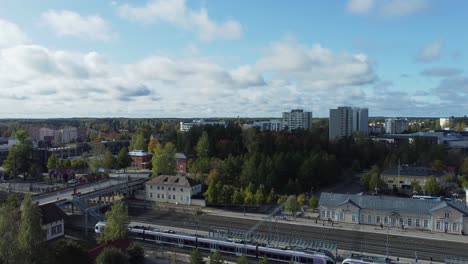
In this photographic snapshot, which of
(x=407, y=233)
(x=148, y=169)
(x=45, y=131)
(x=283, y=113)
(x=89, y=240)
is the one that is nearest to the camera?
(x=89, y=240)

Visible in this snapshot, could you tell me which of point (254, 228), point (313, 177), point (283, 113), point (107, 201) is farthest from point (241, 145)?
point (283, 113)

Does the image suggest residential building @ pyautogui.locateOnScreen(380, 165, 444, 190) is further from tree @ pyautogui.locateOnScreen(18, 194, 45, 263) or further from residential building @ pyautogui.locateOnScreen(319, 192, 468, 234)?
tree @ pyautogui.locateOnScreen(18, 194, 45, 263)

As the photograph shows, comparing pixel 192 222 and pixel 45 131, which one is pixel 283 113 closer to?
pixel 45 131

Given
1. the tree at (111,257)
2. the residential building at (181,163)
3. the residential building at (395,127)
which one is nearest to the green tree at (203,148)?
the residential building at (181,163)

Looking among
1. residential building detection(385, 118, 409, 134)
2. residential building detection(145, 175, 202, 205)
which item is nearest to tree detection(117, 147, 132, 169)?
residential building detection(145, 175, 202, 205)

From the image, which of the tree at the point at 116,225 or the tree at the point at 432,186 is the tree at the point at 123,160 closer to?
the tree at the point at 116,225

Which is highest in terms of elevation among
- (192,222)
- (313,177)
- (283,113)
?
(283,113)
